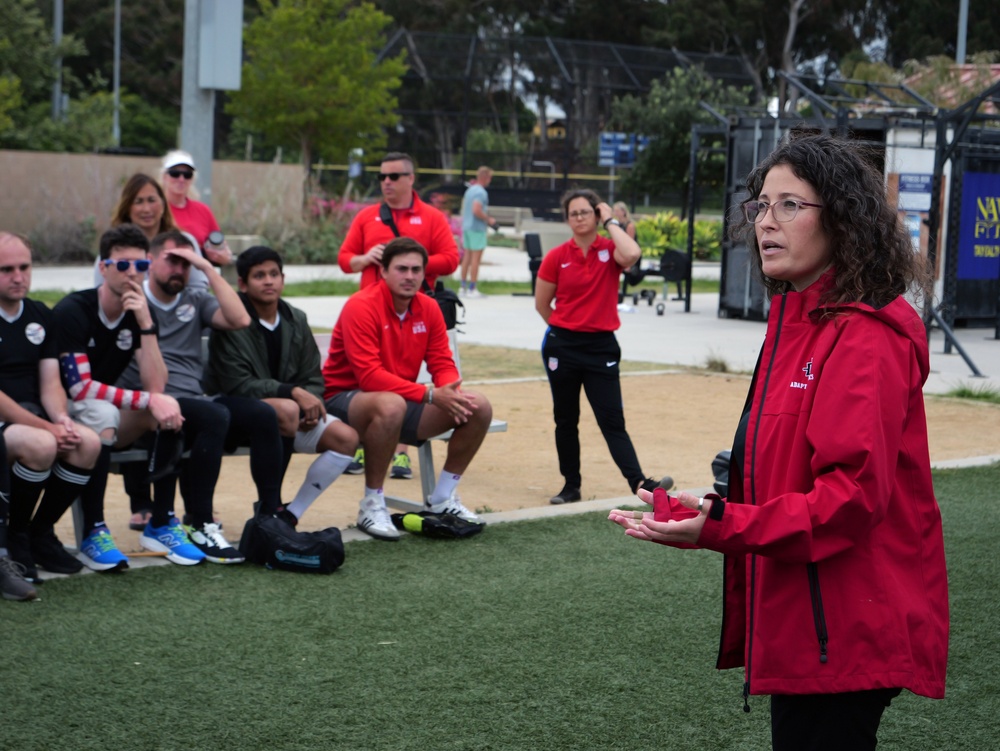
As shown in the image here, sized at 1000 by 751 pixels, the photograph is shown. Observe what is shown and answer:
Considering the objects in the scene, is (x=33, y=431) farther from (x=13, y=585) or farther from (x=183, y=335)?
(x=183, y=335)

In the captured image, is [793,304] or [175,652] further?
[175,652]

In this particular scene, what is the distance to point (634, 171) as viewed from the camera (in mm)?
32156

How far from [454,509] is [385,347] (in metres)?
0.93

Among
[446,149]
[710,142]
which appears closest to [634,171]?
[710,142]

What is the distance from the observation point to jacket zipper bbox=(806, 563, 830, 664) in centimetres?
231

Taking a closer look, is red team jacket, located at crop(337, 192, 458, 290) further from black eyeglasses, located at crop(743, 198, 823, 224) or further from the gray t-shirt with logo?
black eyeglasses, located at crop(743, 198, 823, 224)

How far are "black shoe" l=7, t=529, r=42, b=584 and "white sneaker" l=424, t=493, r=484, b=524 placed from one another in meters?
1.98

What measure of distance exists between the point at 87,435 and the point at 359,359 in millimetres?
1565

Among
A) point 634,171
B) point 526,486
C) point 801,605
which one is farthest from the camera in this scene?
point 634,171

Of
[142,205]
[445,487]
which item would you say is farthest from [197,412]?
[142,205]

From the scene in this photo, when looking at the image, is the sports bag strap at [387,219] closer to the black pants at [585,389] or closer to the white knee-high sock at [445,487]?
the black pants at [585,389]

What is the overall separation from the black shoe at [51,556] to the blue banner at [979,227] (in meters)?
13.4

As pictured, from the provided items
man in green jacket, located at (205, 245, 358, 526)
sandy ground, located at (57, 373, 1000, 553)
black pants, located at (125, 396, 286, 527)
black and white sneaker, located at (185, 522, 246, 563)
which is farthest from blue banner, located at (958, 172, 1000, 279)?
black and white sneaker, located at (185, 522, 246, 563)

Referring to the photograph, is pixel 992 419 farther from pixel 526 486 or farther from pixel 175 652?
pixel 175 652
